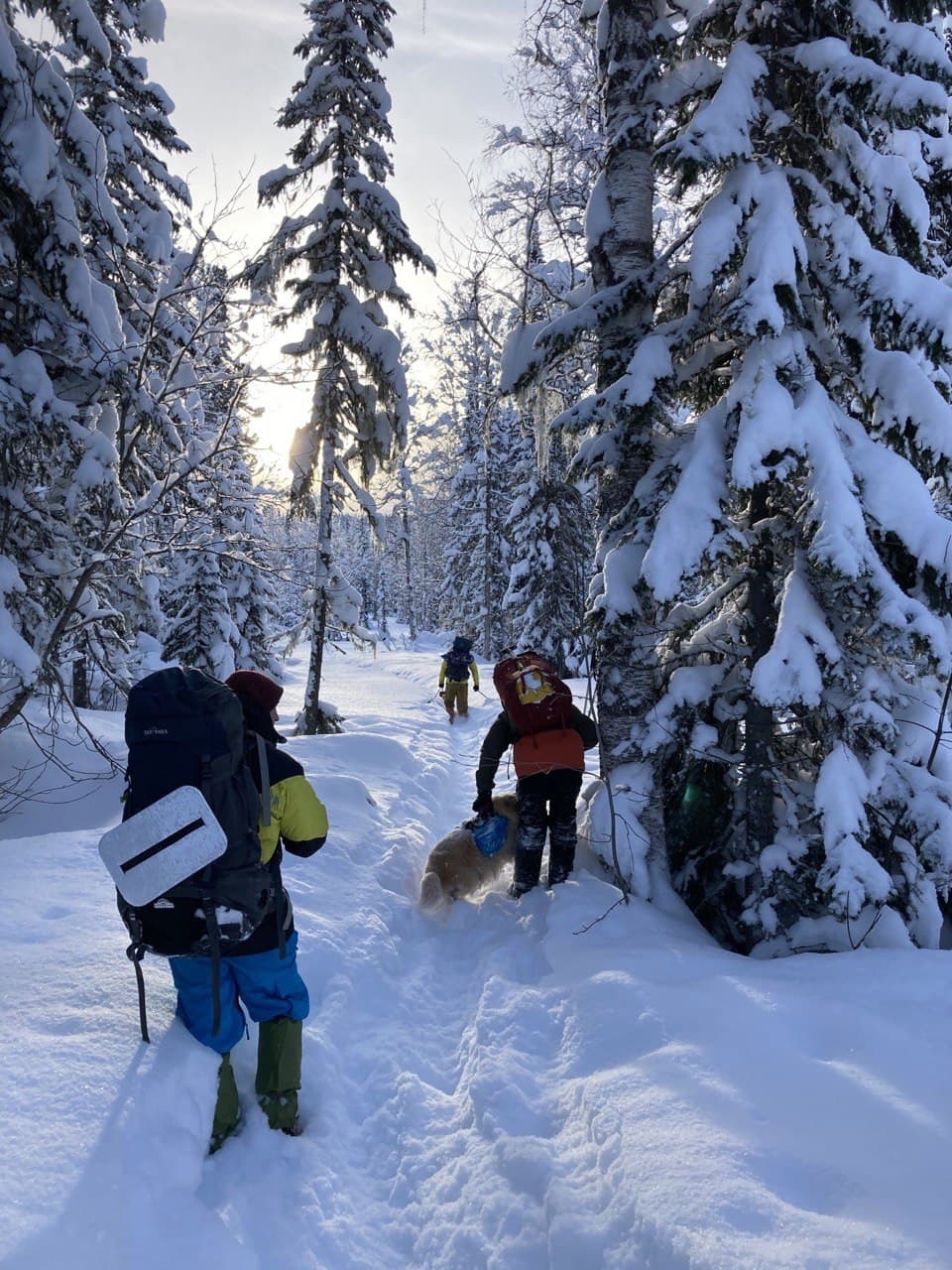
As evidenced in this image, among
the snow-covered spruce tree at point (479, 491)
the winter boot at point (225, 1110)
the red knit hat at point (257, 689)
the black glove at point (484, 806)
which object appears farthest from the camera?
the snow-covered spruce tree at point (479, 491)

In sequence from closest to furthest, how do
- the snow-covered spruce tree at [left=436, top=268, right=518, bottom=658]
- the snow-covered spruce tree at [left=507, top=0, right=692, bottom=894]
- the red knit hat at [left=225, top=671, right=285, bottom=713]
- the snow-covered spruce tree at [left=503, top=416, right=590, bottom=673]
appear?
the red knit hat at [left=225, top=671, right=285, bottom=713]
the snow-covered spruce tree at [left=507, top=0, right=692, bottom=894]
the snow-covered spruce tree at [left=503, top=416, right=590, bottom=673]
the snow-covered spruce tree at [left=436, top=268, right=518, bottom=658]

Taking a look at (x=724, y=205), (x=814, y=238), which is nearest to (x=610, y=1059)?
(x=724, y=205)

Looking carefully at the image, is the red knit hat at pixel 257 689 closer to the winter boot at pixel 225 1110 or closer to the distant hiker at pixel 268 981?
the distant hiker at pixel 268 981

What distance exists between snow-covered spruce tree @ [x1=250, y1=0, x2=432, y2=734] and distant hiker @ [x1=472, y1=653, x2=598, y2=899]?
6.97m

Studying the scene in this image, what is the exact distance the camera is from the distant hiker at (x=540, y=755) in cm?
573

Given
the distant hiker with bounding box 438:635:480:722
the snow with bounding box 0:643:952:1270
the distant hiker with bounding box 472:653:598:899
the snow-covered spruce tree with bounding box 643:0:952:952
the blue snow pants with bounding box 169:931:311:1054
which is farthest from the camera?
the distant hiker with bounding box 438:635:480:722

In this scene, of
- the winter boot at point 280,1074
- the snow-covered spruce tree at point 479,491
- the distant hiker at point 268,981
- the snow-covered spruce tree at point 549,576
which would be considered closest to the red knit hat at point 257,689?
the distant hiker at point 268,981

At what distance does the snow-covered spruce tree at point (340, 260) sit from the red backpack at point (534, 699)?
696cm

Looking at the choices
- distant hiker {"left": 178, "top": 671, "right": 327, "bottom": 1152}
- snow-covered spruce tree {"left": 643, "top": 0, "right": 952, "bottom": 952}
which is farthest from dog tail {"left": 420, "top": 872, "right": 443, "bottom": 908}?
distant hiker {"left": 178, "top": 671, "right": 327, "bottom": 1152}

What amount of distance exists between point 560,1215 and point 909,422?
463 centimetres

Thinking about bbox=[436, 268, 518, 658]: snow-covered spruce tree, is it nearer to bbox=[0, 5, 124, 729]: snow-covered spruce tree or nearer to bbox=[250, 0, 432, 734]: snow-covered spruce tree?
bbox=[250, 0, 432, 734]: snow-covered spruce tree

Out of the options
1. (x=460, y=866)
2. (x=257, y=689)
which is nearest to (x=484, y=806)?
(x=460, y=866)

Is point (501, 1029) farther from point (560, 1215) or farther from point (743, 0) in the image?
point (743, 0)

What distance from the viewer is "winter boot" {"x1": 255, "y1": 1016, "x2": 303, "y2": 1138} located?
3.22 m
